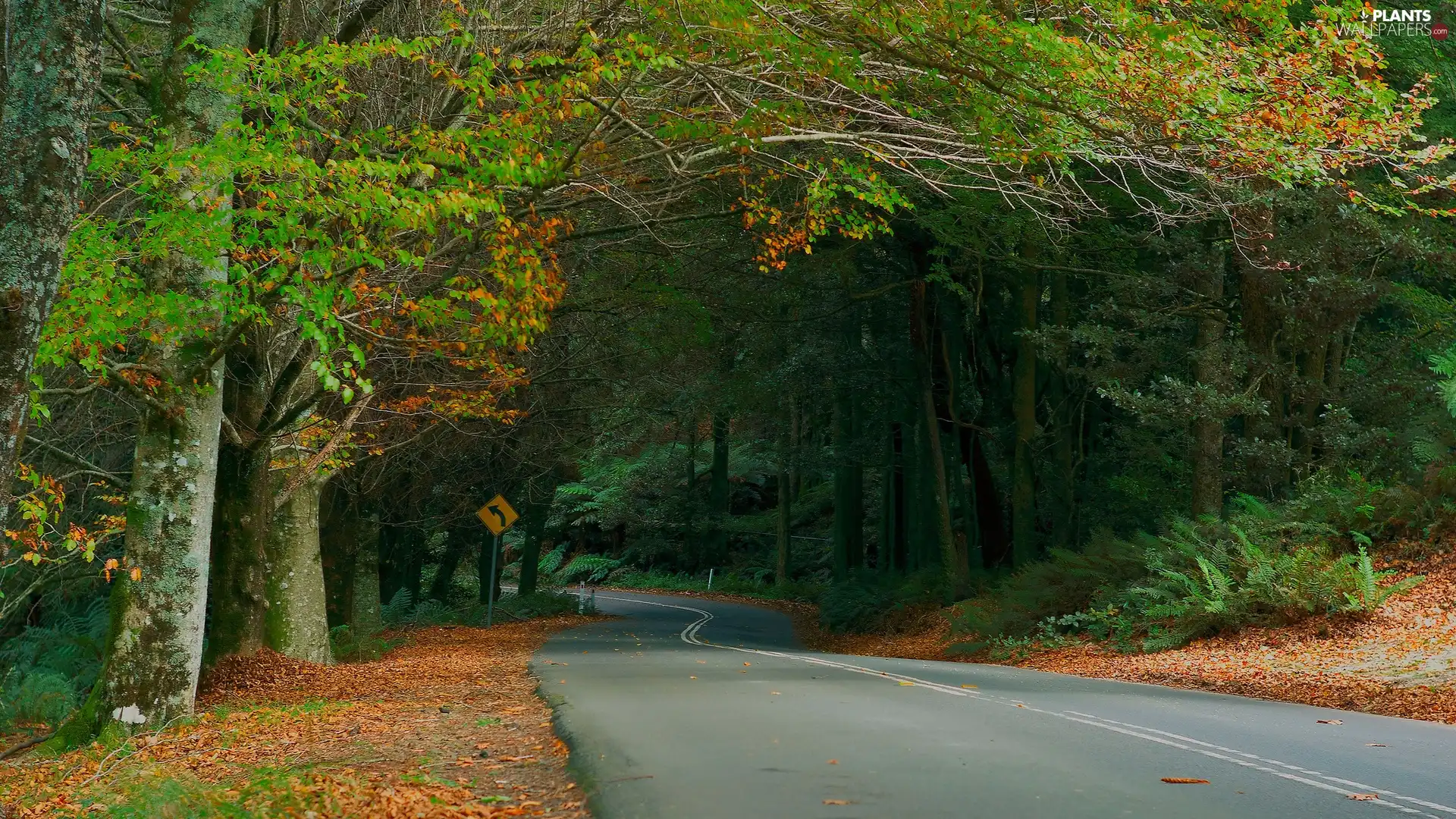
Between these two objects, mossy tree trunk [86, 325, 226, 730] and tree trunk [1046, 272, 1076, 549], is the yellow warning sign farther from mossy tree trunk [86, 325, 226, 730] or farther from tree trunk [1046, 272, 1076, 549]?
mossy tree trunk [86, 325, 226, 730]

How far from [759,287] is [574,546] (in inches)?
1688

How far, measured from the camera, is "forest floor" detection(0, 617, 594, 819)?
22.1 ft

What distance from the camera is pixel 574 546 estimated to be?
A: 70.6m

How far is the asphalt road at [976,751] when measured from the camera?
653 centimetres

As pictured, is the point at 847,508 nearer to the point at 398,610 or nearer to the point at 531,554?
the point at 531,554

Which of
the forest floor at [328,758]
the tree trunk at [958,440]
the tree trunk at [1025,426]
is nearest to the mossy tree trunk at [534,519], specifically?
the tree trunk at [958,440]

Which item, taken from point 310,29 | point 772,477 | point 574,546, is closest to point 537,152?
point 310,29

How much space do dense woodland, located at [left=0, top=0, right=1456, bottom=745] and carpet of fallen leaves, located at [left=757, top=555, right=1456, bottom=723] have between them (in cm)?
48

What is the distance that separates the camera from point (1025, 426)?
2639 cm

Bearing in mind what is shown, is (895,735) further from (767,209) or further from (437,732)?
(767,209)

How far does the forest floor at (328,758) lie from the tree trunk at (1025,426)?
1350 centimetres

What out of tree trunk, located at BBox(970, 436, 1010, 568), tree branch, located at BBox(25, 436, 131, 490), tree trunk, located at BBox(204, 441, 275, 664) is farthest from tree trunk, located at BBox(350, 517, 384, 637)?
tree trunk, located at BBox(970, 436, 1010, 568)

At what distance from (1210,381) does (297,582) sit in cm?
1471

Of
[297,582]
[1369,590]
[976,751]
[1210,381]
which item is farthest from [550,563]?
[976,751]
